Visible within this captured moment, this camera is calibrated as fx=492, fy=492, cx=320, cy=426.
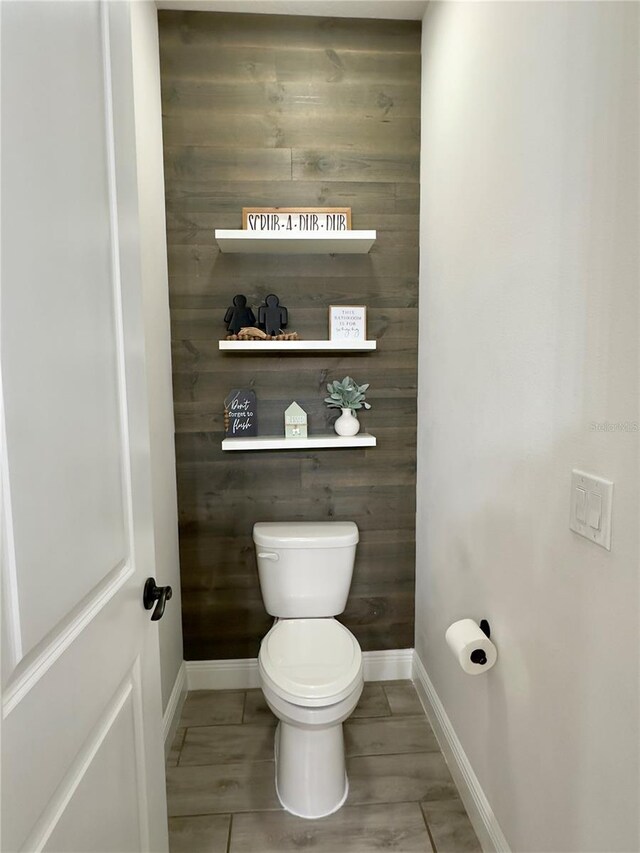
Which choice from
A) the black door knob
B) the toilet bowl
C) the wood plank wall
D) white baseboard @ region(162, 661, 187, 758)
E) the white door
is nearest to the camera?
the white door

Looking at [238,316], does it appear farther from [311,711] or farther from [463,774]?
[463,774]

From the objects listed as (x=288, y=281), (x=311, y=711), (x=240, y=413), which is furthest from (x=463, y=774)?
(x=288, y=281)

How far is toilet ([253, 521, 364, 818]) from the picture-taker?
1.46 m

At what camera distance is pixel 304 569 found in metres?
1.87

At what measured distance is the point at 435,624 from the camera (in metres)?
1.89

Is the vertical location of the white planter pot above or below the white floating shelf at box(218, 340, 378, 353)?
below

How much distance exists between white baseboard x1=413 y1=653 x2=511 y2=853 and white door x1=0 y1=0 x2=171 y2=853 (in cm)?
92

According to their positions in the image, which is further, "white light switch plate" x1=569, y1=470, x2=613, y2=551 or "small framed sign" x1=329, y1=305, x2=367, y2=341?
"small framed sign" x1=329, y1=305, x2=367, y2=341

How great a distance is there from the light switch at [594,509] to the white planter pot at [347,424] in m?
1.14

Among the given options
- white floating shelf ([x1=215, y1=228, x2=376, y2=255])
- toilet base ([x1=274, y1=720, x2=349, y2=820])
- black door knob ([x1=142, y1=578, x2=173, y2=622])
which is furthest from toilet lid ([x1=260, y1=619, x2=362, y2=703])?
white floating shelf ([x1=215, y1=228, x2=376, y2=255])

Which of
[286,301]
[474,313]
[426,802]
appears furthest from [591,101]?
[426,802]

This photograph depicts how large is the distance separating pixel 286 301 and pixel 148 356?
631mm

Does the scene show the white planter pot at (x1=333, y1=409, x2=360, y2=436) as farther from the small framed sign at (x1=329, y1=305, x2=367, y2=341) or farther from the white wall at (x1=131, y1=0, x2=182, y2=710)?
the white wall at (x1=131, y1=0, x2=182, y2=710)

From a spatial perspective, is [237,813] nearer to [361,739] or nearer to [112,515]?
[361,739]
